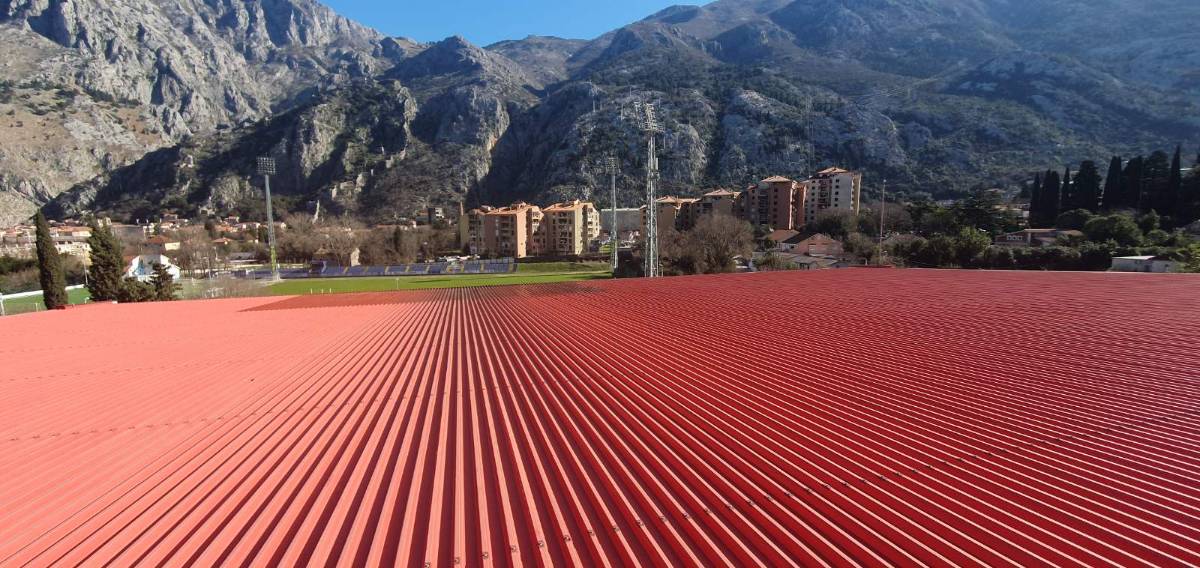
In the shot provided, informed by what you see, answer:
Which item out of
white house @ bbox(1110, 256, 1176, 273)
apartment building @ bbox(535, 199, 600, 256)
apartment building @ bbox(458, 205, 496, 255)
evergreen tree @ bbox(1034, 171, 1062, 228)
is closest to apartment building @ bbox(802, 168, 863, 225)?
evergreen tree @ bbox(1034, 171, 1062, 228)

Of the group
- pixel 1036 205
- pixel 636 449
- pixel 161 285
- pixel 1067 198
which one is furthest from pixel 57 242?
pixel 1067 198

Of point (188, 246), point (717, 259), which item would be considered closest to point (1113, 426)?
point (717, 259)

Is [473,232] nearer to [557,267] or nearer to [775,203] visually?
[557,267]

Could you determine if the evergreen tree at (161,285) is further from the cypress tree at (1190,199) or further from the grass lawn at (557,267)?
the cypress tree at (1190,199)

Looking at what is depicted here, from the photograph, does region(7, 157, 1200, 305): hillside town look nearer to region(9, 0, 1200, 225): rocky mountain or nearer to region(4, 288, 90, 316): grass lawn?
region(4, 288, 90, 316): grass lawn

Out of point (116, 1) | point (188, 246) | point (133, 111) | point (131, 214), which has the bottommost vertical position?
point (188, 246)

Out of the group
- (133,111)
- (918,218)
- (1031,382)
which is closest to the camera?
(1031,382)

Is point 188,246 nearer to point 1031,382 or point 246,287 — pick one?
point 246,287

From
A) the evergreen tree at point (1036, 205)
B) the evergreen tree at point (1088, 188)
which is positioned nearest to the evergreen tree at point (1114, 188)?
the evergreen tree at point (1088, 188)
